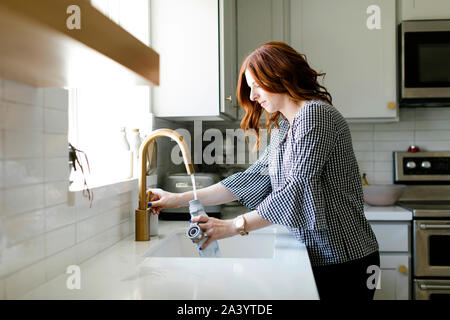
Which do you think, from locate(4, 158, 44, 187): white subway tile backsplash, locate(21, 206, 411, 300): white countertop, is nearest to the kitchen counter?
locate(21, 206, 411, 300): white countertop

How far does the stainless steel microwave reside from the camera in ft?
7.97

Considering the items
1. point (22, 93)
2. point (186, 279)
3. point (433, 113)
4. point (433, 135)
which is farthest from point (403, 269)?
point (22, 93)

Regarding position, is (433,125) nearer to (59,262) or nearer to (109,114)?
(109,114)

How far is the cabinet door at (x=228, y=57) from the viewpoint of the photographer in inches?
82.7

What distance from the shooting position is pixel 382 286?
2.29 metres

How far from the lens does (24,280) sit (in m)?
0.92

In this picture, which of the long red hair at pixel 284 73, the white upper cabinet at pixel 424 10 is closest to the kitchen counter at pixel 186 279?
the long red hair at pixel 284 73

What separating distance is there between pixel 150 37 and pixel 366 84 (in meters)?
1.26

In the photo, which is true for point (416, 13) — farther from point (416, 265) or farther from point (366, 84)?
point (416, 265)

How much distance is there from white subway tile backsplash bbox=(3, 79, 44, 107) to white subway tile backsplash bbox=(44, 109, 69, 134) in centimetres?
4

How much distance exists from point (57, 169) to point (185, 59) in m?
1.14

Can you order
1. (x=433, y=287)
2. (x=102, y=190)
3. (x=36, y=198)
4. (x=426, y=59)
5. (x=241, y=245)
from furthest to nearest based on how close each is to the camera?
(x=426, y=59) < (x=433, y=287) < (x=241, y=245) < (x=102, y=190) < (x=36, y=198)

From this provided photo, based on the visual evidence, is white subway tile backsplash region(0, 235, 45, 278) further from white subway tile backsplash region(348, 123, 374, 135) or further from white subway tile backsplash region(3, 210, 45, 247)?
white subway tile backsplash region(348, 123, 374, 135)
